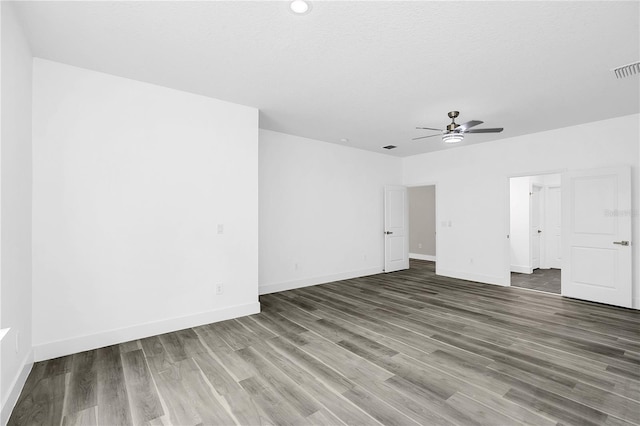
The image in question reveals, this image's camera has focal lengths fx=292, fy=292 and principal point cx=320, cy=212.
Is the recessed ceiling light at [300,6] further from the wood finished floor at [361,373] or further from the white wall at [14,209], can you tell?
the wood finished floor at [361,373]

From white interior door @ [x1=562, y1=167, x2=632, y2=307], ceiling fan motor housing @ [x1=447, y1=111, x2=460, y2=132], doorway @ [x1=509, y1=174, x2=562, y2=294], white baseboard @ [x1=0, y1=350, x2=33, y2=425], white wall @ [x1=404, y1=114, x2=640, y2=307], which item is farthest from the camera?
doorway @ [x1=509, y1=174, x2=562, y2=294]

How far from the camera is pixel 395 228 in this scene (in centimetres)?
725

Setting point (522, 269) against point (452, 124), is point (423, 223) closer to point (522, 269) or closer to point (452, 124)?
point (522, 269)

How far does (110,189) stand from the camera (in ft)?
10.3

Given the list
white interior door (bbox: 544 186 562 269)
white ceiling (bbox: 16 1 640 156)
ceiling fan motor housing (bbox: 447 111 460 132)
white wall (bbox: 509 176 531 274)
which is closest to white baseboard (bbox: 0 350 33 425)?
white ceiling (bbox: 16 1 640 156)

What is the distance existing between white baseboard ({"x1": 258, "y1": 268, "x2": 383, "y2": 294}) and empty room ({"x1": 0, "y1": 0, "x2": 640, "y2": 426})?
0.11m

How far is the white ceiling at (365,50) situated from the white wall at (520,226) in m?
2.99

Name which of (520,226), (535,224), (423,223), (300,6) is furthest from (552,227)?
(300,6)

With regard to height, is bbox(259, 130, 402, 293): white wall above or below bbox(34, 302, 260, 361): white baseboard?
above

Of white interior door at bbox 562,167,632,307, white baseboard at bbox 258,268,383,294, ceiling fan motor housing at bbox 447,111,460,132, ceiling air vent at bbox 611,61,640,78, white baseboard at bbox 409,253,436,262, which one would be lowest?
white baseboard at bbox 409,253,436,262

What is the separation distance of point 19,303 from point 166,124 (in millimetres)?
2195

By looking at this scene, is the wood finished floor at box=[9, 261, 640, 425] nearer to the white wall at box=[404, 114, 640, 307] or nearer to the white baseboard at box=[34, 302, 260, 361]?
the white baseboard at box=[34, 302, 260, 361]

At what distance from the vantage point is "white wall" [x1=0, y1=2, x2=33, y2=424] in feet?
6.53

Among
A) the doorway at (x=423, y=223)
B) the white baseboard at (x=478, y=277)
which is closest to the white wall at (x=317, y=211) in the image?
the white baseboard at (x=478, y=277)
